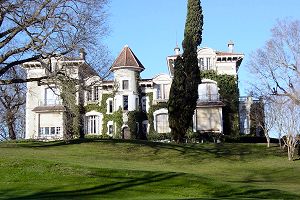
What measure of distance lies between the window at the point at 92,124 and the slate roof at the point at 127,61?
717 cm

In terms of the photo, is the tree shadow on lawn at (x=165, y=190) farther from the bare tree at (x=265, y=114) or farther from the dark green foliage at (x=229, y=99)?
the dark green foliage at (x=229, y=99)

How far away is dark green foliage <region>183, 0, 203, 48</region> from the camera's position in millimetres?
45906

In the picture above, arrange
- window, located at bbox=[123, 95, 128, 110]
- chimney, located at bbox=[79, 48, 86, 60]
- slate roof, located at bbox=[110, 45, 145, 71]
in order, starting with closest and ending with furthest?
chimney, located at bbox=[79, 48, 86, 60] → window, located at bbox=[123, 95, 128, 110] → slate roof, located at bbox=[110, 45, 145, 71]

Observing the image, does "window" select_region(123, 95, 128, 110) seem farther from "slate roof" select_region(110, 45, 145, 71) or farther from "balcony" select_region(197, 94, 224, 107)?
"balcony" select_region(197, 94, 224, 107)

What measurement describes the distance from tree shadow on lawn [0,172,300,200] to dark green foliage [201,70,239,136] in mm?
34540

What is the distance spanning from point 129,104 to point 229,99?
11898 millimetres

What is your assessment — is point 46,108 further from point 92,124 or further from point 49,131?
point 92,124

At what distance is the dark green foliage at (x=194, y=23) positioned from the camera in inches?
1807

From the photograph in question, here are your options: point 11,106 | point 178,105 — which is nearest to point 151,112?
point 178,105

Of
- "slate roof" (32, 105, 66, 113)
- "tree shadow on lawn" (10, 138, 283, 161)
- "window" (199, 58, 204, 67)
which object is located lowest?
"tree shadow on lawn" (10, 138, 283, 161)

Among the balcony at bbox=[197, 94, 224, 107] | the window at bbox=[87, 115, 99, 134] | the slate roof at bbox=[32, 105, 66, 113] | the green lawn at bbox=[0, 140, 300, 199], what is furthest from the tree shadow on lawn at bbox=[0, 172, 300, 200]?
the slate roof at bbox=[32, 105, 66, 113]

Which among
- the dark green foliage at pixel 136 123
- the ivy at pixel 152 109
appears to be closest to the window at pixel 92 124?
the dark green foliage at pixel 136 123

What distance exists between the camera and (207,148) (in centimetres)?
4028

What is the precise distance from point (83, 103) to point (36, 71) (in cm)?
705
